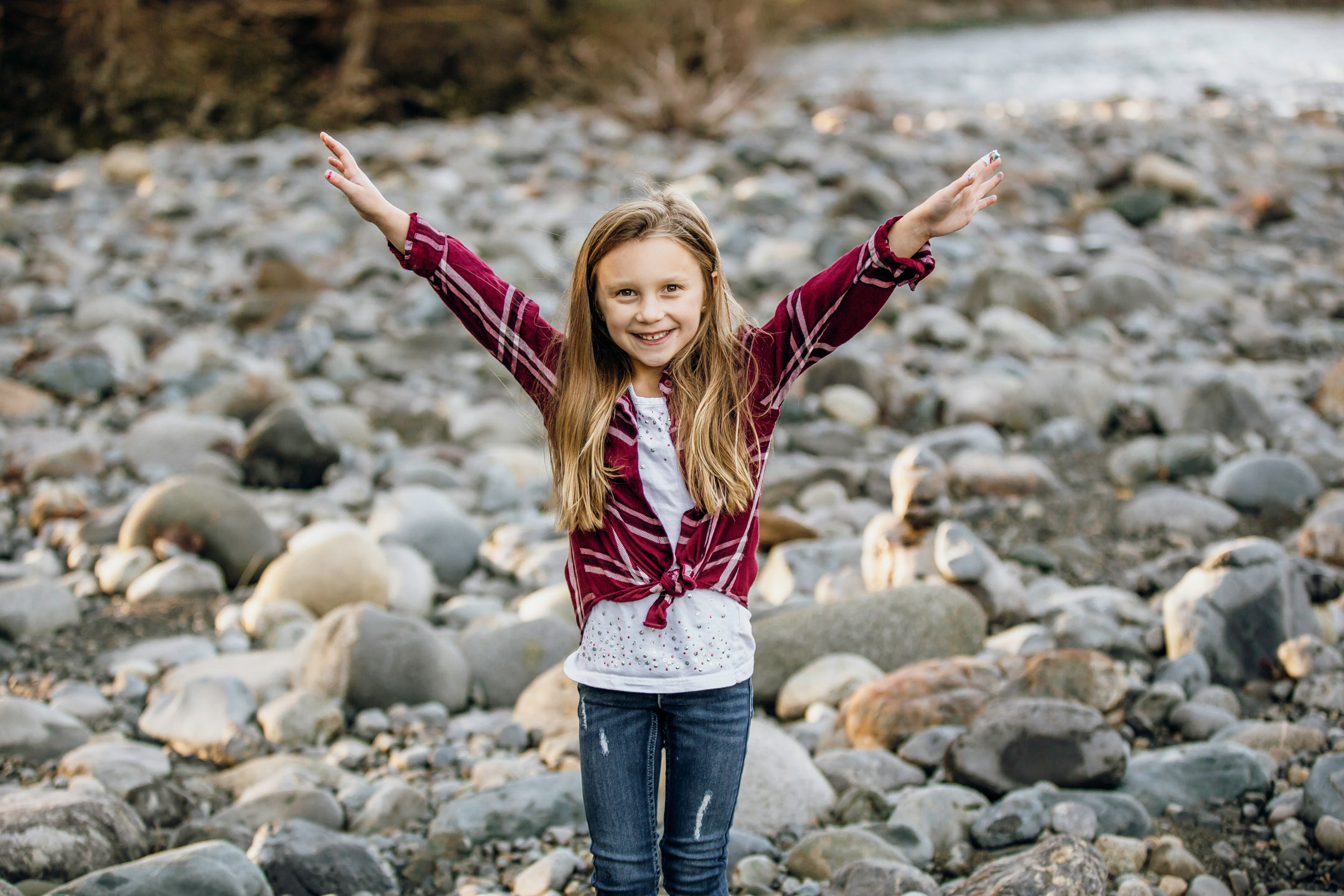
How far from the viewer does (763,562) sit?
170 inches

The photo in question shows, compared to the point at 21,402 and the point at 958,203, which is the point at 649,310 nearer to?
the point at 958,203

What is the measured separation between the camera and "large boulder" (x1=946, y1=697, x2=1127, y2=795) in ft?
9.07

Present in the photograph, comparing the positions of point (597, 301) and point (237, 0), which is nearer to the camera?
point (597, 301)

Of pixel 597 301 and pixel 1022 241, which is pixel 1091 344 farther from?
pixel 597 301

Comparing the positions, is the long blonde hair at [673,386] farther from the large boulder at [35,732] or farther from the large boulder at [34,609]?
the large boulder at [34,609]

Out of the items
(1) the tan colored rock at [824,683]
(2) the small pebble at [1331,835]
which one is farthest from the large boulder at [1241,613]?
(1) the tan colored rock at [824,683]

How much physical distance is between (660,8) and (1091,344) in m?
10.00

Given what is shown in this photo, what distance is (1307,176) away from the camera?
9.76 metres

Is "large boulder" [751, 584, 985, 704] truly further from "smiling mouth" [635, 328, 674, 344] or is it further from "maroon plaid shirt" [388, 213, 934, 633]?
"smiling mouth" [635, 328, 674, 344]

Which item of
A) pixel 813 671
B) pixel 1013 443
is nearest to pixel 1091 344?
pixel 1013 443

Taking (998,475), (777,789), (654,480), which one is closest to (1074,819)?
(777,789)

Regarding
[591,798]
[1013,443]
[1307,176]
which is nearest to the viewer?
[591,798]

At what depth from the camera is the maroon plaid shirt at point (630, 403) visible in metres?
1.93

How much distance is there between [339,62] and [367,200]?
1179 cm
